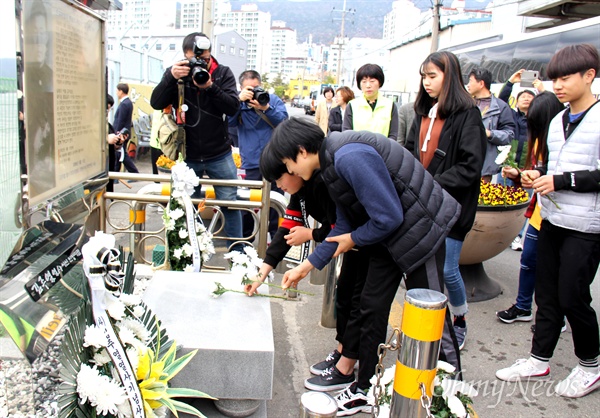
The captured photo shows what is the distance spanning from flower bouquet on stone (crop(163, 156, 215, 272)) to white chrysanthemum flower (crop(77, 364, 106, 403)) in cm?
198

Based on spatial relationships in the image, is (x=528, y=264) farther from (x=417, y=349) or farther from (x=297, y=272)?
(x=417, y=349)

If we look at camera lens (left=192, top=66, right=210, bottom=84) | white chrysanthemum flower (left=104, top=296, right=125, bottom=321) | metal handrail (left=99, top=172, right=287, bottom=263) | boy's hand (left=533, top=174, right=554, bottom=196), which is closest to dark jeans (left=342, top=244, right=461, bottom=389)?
boy's hand (left=533, top=174, right=554, bottom=196)

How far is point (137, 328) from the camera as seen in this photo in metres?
2.17

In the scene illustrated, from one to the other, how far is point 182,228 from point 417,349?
7.86ft

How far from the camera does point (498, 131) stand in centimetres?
499

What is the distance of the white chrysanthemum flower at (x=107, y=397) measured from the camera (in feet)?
5.95

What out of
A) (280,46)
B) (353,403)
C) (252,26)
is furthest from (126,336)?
(280,46)

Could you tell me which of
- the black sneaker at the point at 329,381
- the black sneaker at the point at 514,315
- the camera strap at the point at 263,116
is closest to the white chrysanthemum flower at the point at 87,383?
the black sneaker at the point at 329,381

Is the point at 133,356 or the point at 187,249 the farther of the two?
the point at 187,249

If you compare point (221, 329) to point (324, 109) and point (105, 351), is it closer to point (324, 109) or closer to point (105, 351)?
point (105, 351)

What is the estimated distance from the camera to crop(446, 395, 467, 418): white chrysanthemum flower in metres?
2.08

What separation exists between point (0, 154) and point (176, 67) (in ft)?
8.59

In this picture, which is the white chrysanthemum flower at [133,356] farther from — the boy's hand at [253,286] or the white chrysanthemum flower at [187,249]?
the white chrysanthemum flower at [187,249]

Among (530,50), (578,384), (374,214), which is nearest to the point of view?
(374,214)
